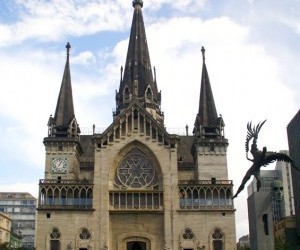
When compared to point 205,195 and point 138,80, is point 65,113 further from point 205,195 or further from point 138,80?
point 205,195

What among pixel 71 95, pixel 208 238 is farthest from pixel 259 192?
pixel 71 95

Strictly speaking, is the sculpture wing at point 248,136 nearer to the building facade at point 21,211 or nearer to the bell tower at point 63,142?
the bell tower at point 63,142

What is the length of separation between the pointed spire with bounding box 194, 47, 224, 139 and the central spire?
25.0 ft

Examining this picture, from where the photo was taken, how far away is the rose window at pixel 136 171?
6050 cm

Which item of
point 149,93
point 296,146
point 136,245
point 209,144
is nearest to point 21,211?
point 149,93

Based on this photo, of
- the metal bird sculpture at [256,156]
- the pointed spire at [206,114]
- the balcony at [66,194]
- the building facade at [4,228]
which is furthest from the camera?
the building facade at [4,228]

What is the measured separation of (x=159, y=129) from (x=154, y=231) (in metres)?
11.7

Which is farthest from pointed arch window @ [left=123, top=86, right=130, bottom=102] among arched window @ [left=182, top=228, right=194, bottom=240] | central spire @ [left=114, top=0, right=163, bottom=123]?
arched window @ [left=182, top=228, right=194, bottom=240]

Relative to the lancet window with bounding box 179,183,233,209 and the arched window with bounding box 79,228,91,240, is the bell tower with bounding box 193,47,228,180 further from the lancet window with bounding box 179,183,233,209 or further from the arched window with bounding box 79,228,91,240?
the arched window with bounding box 79,228,91,240

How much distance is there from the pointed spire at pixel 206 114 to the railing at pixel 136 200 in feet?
33.0

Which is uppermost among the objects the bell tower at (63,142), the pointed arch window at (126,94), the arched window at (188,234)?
the pointed arch window at (126,94)

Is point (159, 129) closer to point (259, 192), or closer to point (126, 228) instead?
point (126, 228)

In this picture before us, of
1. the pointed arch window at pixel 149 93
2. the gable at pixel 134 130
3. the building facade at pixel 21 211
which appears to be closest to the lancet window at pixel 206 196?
the gable at pixel 134 130

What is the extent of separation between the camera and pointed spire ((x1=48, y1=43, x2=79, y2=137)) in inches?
2518
